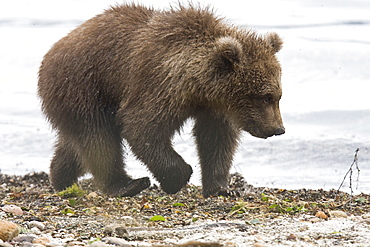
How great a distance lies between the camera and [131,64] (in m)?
8.14

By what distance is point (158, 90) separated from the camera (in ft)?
25.8

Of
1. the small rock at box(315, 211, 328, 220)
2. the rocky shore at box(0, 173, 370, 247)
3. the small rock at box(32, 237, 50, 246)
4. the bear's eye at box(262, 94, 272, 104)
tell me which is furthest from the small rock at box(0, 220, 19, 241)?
the bear's eye at box(262, 94, 272, 104)

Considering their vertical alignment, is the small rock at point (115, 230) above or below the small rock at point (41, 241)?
above

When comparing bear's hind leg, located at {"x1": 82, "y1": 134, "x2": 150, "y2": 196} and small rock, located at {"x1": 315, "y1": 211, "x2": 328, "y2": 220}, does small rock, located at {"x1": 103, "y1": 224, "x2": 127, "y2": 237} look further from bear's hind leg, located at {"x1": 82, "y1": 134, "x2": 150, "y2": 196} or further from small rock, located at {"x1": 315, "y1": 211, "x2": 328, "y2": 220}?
bear's hind leg, located at {"x1": 82, "y1": 134, "x2": 150, "y2": 196}

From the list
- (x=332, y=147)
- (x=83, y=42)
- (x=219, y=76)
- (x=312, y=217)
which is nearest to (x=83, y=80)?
(x=83, y=42)

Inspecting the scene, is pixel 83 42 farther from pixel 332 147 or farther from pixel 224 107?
pixel 332 147

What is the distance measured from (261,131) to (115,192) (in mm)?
2138

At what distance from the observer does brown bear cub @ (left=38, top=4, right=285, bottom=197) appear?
7766mm

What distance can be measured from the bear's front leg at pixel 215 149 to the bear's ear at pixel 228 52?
0.92 meters

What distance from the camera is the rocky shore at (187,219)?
5363mm

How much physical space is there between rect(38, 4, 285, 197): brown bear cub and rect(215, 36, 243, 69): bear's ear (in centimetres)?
1

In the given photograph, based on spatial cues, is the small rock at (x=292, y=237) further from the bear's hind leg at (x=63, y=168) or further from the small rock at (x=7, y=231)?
the bear's hind leg at (x=63, y=168)

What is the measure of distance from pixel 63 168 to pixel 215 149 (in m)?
2.43

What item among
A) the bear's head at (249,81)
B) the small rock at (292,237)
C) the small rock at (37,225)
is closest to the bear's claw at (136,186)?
the bear's head at (249,81)
